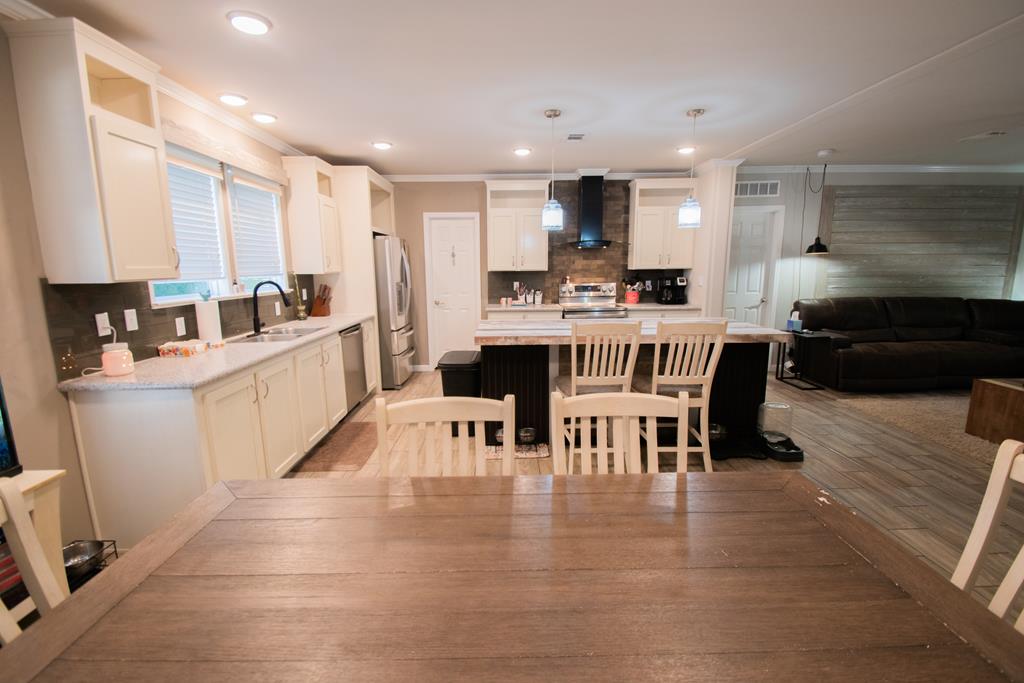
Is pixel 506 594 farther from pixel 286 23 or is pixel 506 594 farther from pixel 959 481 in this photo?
pixel 959 481

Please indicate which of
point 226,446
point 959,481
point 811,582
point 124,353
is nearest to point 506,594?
point 811,582

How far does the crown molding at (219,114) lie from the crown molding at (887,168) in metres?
5.05

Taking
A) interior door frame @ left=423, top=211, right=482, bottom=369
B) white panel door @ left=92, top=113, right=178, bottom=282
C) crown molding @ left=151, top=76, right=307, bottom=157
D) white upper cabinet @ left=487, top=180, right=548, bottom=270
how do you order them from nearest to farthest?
white panel door @ left=92, top=113, right=178, bottom=282
crown molding @ left=151, top=76, right=307, bottom=157
white upper cabinet @ left=487, top=180, right=548, bottom=270
interior door frame @ left=423, top=211, right=482, bottom=369

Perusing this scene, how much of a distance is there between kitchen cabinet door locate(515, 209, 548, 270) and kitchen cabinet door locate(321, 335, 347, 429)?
2545 mm

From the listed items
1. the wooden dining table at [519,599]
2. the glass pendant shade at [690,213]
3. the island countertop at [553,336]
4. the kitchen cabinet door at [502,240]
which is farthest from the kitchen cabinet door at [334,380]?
the glass pendant shade at [690,213]

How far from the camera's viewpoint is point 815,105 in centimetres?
315

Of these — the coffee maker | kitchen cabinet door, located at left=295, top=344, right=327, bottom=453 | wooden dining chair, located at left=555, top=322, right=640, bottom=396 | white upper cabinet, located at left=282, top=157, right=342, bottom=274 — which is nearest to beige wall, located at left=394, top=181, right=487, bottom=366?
white upper cabinet, located at left=282, top=157, right=342, bottom=274

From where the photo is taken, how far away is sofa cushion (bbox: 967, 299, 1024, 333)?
4.92m

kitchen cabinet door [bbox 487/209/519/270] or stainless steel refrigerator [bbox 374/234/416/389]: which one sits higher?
kitchen cabinet door [bbox 487/209/519/270]

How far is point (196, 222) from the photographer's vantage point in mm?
2885

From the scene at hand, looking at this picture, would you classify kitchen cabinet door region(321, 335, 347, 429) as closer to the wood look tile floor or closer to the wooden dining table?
the wood look tile floor

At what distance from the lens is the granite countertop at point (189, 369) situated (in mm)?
1903

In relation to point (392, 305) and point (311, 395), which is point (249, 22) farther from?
point (392, 305)

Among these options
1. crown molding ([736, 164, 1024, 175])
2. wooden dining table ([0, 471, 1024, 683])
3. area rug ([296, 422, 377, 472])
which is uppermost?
crown molding ([736, 164, 1024, 175])
